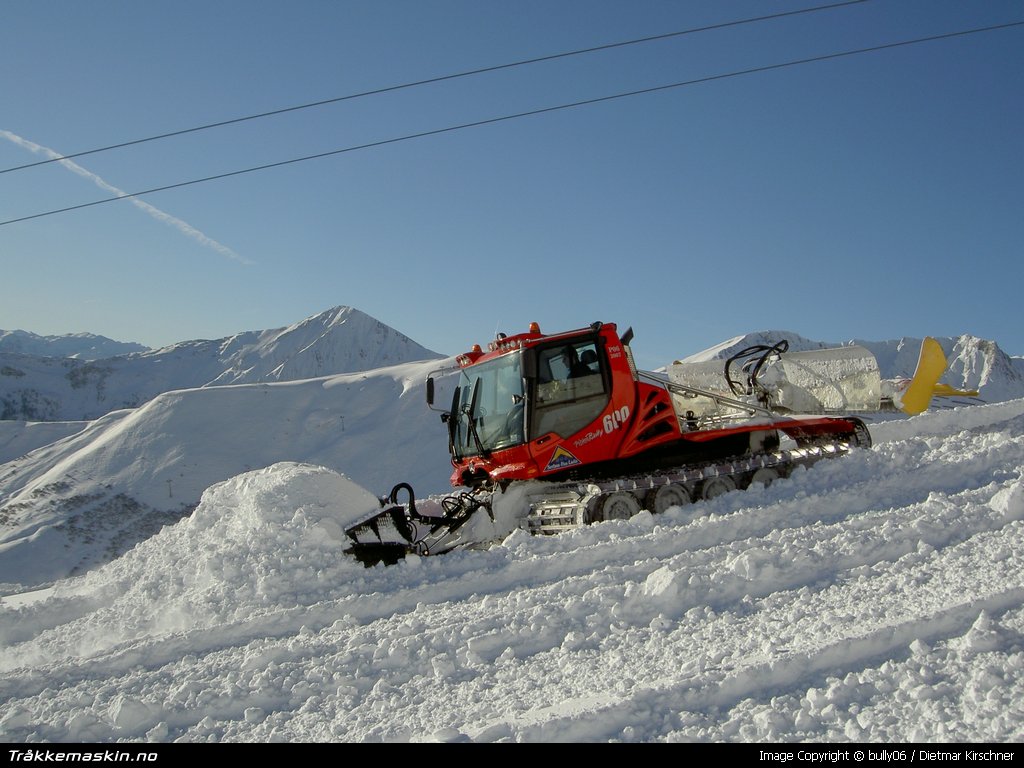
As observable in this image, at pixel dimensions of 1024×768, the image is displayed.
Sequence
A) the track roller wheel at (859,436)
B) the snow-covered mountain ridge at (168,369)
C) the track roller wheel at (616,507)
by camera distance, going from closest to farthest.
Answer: the track roller wheel at (616,507) < the track roller wheel at (859,436) < the snow-covered mountain ridge at (168,369)

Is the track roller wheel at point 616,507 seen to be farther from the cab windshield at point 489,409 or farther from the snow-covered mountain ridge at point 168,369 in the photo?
the snow-covered mountain ridge at point 168,369

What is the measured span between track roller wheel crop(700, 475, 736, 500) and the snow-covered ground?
1.37ft

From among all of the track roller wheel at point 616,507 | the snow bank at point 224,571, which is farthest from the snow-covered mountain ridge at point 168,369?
the track roller wheel at point 616,507

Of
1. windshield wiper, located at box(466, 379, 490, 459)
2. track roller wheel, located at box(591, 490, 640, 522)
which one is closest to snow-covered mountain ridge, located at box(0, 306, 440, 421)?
windshield wiper, located at box(466, 379, 490, 459)

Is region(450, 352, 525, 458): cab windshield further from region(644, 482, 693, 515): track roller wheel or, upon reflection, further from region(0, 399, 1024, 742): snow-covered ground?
region(644, 482, 693, 515): track roller wheel

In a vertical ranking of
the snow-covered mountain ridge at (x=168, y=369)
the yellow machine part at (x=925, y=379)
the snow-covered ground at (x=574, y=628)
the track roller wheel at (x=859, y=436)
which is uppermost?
the snow-covered mountain ridge at (x=168, y=369)

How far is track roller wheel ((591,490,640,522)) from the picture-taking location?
24.8 feet

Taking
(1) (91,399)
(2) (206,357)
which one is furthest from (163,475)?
(2) (206,357)

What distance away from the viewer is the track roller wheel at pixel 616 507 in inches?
297

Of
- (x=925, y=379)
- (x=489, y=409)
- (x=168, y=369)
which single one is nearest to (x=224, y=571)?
(x=489, y=409)

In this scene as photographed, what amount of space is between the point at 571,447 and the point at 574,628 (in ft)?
10.0

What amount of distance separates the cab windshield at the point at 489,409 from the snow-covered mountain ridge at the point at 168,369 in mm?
119252

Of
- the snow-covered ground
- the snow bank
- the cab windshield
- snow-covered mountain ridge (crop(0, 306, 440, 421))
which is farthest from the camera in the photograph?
snow-covered mountain ridge (crop(0, 306, 440, 421))

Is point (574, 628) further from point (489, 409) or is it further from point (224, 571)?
point (489, 409)
